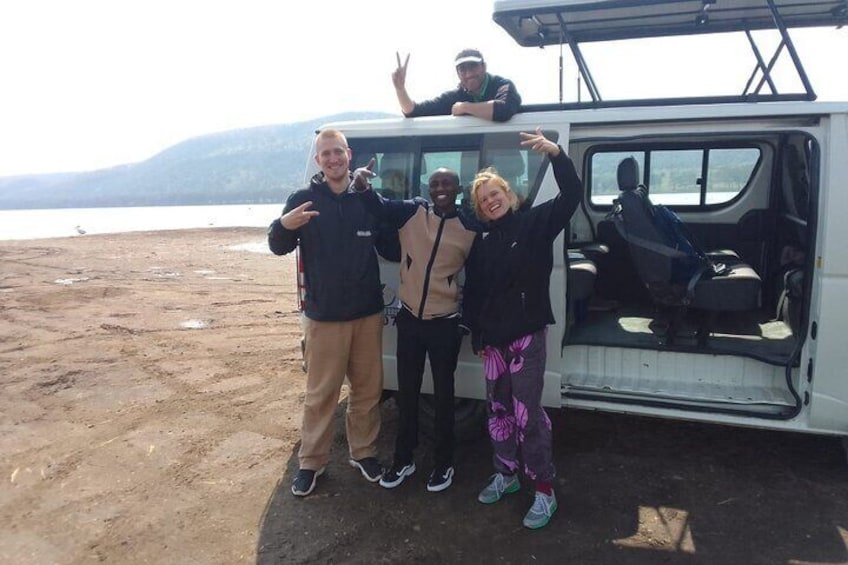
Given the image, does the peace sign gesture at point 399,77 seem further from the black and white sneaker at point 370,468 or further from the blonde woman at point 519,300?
the black and white sneaker at point 370,468

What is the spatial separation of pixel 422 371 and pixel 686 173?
130 inches

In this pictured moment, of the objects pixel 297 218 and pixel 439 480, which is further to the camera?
pixel 439 480

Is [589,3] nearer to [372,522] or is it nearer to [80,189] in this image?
[372,522]

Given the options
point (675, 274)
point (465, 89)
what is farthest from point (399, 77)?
point (675, 274)

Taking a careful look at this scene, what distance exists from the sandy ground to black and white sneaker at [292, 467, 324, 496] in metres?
0.06

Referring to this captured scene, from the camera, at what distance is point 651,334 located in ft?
12.8

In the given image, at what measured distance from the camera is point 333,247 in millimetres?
3266

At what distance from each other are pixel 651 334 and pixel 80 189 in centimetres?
18332

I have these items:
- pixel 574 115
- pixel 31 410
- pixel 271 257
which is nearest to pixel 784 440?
pixel 574 115

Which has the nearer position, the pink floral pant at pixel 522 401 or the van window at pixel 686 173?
the pink floral pant at pixel 522 401

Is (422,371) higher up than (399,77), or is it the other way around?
(399,77)

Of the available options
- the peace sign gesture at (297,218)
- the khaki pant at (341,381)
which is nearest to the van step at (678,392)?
the khaki pant at (341,381)

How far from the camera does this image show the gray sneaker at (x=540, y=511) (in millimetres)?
3043

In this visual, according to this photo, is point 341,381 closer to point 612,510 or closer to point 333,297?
point 333,297
